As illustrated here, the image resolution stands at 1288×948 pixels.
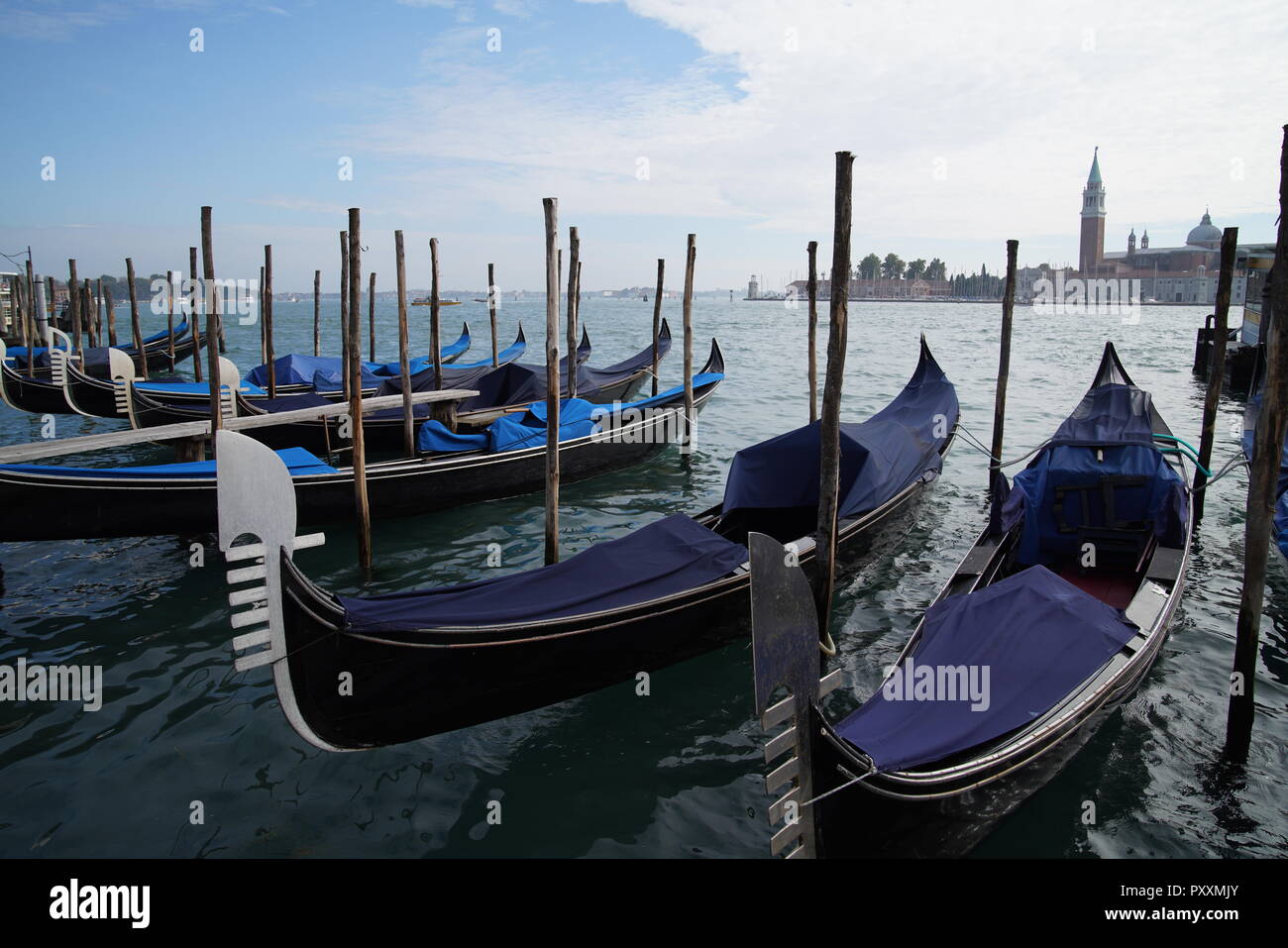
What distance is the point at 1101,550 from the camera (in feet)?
16.6

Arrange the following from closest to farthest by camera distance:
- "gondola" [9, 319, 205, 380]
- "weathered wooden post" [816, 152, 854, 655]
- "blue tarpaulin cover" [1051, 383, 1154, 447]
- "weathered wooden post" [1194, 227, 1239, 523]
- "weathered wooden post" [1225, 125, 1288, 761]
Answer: "weathered wooden post" [1225, 125, 1288, 761]
"weathered wooden post" [816, 152, 854, 655]
"blue tarpaulin cover" [1051, 383, 1154, 447]
"weathered wooden post" [1194, 227, 1239, 523]
"gondola" [9, 319, 205, 380]

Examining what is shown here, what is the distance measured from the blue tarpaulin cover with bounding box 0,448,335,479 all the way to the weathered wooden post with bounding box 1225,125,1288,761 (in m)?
4.82

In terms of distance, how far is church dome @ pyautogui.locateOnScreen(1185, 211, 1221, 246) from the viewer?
83750mm

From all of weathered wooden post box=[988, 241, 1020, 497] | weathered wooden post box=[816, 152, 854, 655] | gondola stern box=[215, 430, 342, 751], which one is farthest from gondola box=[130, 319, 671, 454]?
weathered wooden post box=[816, 152, 854, 655]

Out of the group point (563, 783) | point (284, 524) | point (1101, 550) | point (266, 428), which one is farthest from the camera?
point (266, 428)

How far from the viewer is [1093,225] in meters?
82.7

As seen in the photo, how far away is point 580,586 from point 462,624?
702 mm

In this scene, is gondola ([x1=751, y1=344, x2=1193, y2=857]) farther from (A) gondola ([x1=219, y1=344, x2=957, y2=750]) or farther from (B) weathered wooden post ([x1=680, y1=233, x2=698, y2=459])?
(B) weathered wooden post ([x1=680, y1=233, x2=698, y2=459])

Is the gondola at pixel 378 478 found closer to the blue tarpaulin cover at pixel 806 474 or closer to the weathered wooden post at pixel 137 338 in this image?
the blue tarpaulin cover at pixel 806 474

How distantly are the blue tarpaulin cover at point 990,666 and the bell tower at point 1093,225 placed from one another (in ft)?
303

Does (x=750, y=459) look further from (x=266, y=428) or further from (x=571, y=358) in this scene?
(x=266, y=428)

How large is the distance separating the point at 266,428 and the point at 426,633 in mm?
7146
